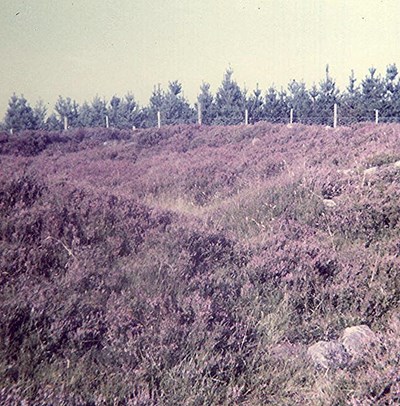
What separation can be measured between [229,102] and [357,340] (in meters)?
40.8

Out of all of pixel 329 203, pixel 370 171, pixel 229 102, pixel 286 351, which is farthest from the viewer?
pixel 229 102

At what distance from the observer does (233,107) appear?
4206 centimetres

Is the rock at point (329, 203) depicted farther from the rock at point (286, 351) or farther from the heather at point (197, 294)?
the rock at point (286, 351)

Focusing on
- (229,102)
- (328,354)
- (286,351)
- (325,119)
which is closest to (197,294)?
(286,351)

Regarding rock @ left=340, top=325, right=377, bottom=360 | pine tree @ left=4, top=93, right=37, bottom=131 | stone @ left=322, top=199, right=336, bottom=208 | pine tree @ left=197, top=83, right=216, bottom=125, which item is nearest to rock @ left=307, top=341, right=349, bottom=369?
rock @ left=340, top=325, right=377, bottom=360

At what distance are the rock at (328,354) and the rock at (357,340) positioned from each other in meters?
0.07

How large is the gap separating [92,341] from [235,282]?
1.60 meters

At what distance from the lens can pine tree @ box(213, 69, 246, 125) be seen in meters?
41.2

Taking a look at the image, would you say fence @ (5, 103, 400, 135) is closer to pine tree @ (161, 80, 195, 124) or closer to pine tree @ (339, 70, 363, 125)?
pine tree @ (339, 70, 363, 125)

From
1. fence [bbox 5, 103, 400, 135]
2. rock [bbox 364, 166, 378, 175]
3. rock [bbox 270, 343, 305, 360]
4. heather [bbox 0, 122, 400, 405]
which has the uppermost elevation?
fence [bbox 5, 103, 400, 135]

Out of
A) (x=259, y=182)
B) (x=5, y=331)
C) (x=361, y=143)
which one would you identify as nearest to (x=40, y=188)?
(x=5, y=331)

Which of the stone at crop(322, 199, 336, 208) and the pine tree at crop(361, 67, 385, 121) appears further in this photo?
the pine tree at crop(361, 67, 385, 121)

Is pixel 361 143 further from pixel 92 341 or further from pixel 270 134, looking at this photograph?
pixel 92 341

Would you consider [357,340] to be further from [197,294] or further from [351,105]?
[351,105]
